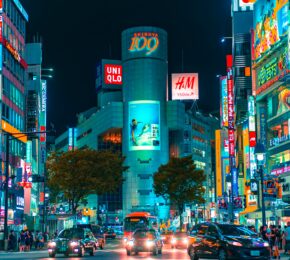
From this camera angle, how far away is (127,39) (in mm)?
156875

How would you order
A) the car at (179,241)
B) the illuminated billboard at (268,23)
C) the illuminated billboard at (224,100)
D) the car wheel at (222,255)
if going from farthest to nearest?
the illuminated billboard at (224,100), the illuminated billboard at (268,23), the car at (179,241), the car wheel at (222,255)

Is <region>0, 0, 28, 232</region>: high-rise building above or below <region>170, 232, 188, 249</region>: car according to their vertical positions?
above

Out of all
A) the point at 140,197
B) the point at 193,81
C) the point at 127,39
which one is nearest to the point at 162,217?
the point at 140,197

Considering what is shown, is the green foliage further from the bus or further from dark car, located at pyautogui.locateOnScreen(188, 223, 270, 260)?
dark car, located at pyautogui.locateOnScreen(188, 223, 270, 260)

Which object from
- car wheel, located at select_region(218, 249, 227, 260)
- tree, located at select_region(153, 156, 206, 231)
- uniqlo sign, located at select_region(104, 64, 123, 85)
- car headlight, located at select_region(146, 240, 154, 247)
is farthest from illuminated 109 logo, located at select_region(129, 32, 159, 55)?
car wheel, located at select_region(218, 249, 227, 260)

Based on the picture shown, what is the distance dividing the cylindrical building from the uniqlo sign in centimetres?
532

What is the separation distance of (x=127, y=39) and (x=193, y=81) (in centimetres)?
1913

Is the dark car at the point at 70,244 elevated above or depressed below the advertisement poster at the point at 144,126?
below

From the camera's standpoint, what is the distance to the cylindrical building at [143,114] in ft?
500

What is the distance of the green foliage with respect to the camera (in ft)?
333

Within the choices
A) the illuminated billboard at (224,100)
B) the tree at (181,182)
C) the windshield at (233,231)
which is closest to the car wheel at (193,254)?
the windshield at (233,231)

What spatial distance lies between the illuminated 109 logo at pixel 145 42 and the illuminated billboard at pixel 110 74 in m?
9.09

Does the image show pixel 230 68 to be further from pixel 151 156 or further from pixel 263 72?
pixel 151 156

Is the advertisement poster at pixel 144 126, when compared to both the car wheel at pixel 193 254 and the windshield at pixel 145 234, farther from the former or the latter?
the car wheel at pixel 193 254
